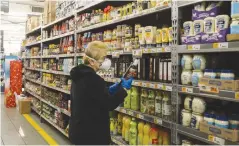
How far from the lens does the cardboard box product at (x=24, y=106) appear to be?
7969mm

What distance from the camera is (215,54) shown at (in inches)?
95.3

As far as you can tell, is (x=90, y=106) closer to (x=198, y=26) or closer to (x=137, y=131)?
(x=137, y=131)

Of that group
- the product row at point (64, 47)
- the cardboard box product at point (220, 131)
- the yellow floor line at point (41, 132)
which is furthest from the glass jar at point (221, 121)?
the yellow floor line at point (41, 132)

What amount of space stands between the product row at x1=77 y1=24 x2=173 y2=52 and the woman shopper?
0.62 m

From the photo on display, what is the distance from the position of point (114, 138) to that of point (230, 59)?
1.94m

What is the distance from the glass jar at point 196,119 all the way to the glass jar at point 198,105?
0.12ft

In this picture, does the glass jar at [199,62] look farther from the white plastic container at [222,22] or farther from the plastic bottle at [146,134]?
the plastic bottle at [146,134]

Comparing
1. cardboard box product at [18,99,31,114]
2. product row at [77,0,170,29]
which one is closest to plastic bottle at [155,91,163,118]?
product row at [77,0,170,29]

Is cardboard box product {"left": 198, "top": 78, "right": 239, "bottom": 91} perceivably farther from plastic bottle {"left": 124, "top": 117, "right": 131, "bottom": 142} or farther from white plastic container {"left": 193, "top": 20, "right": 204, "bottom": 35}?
plastic bottle {"left": 124, "top": 117, "right": 131, "bottom": 142}

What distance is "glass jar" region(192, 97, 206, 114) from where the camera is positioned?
2307 mm

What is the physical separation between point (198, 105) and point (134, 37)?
142cm

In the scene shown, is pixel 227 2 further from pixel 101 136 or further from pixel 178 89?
pixel 101 136

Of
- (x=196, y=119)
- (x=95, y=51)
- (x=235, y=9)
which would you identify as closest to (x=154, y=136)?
(x=196, y=119)

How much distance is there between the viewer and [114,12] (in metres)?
3.62
